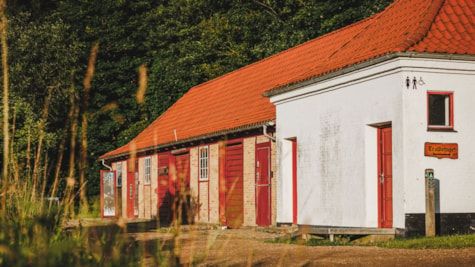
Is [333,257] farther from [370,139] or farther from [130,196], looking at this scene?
[130,196]

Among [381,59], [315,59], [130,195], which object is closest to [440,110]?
[381,59]

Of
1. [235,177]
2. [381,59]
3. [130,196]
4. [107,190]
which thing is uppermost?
[381,59]

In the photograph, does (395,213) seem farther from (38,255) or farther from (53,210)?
(38,255)

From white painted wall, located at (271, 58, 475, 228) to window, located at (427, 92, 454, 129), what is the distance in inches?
5.1

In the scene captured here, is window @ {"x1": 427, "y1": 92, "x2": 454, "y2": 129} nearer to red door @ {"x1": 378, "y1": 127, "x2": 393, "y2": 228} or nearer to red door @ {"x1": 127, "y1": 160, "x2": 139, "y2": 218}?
red door @ {"x1": 378, "y1": 127, "x2": 393, "y2": 228}

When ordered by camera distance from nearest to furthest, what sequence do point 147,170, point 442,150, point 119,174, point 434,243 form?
1. point 434,243
2. point 442,150
3. point 147,170
4. point 119,174

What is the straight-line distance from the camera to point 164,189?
97.9 feet

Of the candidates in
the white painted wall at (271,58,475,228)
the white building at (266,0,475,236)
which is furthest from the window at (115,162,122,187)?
the white building at (266,0,475,236)

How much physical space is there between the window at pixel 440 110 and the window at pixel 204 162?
1113 cm

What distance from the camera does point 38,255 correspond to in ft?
17.0

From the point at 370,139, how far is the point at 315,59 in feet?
23.1

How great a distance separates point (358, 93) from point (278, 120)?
3960 millimetres

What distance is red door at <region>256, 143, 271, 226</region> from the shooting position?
20562 mm

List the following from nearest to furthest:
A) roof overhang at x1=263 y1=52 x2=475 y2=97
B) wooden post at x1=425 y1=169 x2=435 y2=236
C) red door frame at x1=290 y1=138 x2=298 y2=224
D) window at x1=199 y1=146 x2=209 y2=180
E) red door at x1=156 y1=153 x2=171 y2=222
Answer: wooden post at x1=425 y1=169 x2=435 y2=236 < roof overhang at x1=263 y1=52 x2=475 y2=97 < red door frame at x1=290 y1=138 x2=298 y2=224 < window at x1=199 y1=146 x2=209 y2=180 < red door at x1=156 y1=153 x2=171 y2=222
